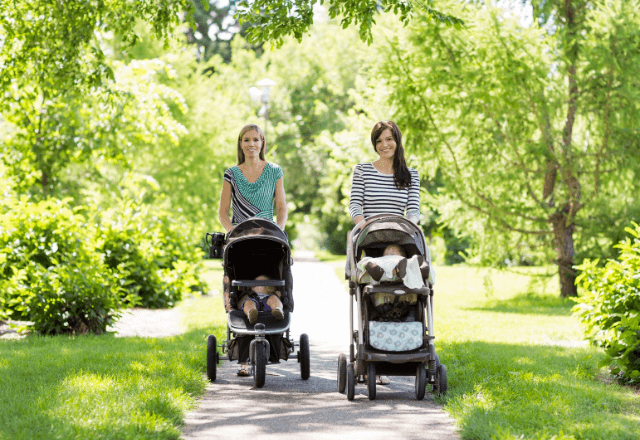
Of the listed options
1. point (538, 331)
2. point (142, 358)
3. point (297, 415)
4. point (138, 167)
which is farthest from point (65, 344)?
point (138, 167)

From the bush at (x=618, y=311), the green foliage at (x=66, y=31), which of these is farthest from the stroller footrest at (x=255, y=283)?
the green foliage at (x=66, y=31)

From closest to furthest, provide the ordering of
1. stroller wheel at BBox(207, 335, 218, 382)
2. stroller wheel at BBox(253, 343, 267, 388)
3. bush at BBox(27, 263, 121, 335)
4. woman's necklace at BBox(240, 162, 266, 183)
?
1. stroller wheel at BBox(253, 343, 267, 388)
2. stroller wheel at BBox(207, 335, 218, 382)
3. woman's necklace at BBox(240, 162, 266, 183)
4. bush at BBox(27, 263, 121, 335)

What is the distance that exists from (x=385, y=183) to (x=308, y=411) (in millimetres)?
2113

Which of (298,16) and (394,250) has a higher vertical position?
(298,16)

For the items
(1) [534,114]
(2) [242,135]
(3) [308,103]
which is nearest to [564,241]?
(1) [534,114]

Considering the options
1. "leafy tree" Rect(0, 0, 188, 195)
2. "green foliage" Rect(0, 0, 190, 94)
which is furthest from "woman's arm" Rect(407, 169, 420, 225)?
"leafy tree" Rect(0, 0, 188, 195)

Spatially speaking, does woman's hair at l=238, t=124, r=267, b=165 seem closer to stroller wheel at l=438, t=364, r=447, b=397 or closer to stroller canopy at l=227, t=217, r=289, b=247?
stroller canopy at l=227, t=217, r=289, b=247

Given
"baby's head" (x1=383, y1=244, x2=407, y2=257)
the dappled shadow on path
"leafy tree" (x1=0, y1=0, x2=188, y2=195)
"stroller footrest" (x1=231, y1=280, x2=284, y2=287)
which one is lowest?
the dappled shadow on path

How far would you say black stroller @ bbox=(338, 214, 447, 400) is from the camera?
19.1ft

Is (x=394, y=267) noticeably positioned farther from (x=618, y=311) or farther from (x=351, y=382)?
(x=618, y=311)

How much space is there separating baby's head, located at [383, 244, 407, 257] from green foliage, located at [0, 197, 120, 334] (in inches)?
199

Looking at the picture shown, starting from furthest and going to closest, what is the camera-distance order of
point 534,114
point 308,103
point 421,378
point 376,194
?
point 308,103 → point 534,114 → point 376,194 → point 421,378

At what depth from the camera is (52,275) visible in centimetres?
980

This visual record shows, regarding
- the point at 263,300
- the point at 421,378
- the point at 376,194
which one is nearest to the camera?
→ the point at 421,378
